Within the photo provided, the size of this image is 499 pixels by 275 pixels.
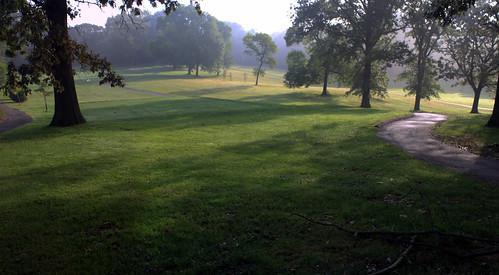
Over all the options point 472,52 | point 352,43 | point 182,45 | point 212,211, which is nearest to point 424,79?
point 472,52

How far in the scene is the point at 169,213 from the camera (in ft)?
27.0

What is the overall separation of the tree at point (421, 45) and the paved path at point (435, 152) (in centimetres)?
2282

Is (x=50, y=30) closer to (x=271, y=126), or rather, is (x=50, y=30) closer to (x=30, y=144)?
(x=30, y=144)

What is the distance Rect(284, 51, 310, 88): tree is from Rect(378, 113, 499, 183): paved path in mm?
51410

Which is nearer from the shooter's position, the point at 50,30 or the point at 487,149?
the point at 50,30

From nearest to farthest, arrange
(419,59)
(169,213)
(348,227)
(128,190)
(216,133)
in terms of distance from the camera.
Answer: (348,227) → (169,213) → (128,190) → (216,133) → (419,59)

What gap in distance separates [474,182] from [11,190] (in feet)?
39.1

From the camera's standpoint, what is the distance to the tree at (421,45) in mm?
41875

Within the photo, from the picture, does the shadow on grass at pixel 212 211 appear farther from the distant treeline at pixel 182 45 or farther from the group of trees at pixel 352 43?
the distant treeline at pixel 182 45

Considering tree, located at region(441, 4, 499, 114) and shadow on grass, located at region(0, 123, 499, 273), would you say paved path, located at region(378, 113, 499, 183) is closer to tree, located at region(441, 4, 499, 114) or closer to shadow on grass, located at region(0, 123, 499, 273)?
shadow on grass, located at region(0, 123, 499, 273)

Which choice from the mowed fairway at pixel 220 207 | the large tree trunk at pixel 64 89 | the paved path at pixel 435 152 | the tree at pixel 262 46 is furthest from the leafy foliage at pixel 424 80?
the large tree trunk at pixel 64 89

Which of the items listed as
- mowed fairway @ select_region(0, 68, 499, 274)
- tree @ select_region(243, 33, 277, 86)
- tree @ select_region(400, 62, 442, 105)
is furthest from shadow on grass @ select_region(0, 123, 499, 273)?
tree @ select_region(243, 33, 277, 86)

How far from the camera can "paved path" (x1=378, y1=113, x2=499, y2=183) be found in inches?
455

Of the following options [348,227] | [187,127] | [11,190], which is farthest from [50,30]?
[187,127]
